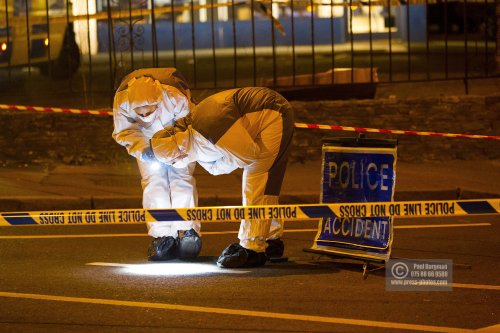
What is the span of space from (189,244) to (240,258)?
52 centimetres

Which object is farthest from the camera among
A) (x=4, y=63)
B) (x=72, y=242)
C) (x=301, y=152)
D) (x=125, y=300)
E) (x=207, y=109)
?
(x=4, y=63)

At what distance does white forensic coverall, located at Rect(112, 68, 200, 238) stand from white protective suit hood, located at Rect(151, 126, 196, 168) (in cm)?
17

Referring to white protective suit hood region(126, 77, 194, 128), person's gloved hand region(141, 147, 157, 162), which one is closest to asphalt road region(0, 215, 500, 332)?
person's gloved hand region(141, 147, 157, 162)

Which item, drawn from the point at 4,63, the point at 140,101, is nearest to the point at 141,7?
the point at 4,63

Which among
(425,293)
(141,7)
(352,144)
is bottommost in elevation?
(425,293)

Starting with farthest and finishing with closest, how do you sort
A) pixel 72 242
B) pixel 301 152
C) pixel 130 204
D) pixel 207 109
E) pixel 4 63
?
1. pixel 4 63
2. pixel 301 152
3. pixel 130 204
4. pixel 72 242
5. pixel 207 109

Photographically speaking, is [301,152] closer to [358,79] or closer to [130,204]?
[358,79]

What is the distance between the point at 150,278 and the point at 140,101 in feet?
4.16

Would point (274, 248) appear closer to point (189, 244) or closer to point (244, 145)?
point (189, 244)

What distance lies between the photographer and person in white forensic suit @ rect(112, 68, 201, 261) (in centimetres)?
748

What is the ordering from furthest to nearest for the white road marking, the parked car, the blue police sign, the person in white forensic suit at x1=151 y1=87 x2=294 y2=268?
the parked car < the blue police sign < the person in white forensic suit at x1=151 y1=87 x2=294 y2=268 < the white road marking

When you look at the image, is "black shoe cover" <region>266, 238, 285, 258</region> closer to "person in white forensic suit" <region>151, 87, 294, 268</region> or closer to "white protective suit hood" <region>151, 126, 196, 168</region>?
"person in white forensic suit" <region>151, 87, 294, 268</region>

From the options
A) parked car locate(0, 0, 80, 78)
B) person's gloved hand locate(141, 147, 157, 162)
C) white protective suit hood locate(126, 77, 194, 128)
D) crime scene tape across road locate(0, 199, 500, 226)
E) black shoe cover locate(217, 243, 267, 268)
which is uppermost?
parked car locate(0, 0, 80, 78)

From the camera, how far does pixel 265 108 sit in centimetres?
755
